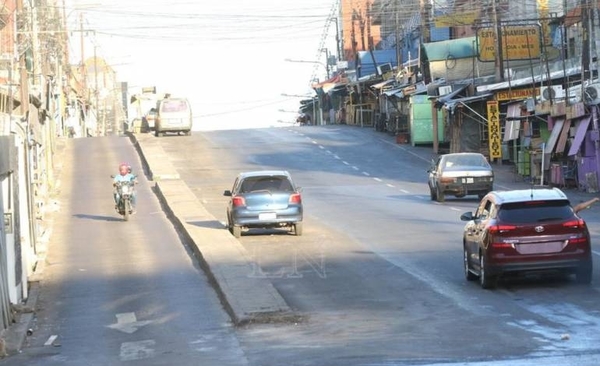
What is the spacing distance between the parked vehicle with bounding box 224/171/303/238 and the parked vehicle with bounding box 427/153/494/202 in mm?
11624

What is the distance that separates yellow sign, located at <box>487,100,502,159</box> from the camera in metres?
58.1

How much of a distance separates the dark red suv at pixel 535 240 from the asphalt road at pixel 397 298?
37 centimetres

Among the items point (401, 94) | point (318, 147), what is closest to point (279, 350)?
point (318, 147)

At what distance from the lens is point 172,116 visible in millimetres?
74750

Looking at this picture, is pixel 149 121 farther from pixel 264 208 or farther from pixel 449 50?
pixel 264 208

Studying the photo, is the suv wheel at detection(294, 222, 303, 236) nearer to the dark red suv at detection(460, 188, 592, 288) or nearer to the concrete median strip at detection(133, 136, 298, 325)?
the concrete median strip at detection(133, 136, 298, 325)

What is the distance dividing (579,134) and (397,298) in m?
28.1

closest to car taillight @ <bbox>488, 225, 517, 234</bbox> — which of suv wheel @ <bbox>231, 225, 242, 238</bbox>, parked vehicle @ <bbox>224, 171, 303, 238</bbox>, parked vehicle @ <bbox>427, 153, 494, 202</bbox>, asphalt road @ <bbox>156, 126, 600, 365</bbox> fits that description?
asphalt road @ <bbox>156, 126, 600, 365</bbox>

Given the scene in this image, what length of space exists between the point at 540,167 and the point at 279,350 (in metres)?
37.3

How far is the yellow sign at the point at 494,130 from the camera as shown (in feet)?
191

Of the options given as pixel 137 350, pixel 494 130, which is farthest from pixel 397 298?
pixel 494 130

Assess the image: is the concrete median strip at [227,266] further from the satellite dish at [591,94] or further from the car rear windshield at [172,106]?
the car rear windshield at [172,106]

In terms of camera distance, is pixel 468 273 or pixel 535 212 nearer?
pixel 535 212

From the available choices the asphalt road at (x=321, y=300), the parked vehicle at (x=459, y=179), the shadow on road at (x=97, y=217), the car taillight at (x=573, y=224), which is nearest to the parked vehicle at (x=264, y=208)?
the asphalt road at (x=321, y=300)
